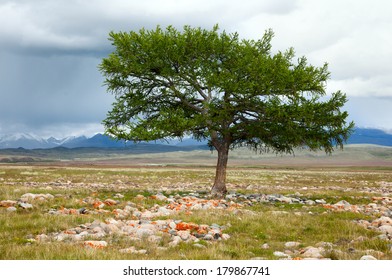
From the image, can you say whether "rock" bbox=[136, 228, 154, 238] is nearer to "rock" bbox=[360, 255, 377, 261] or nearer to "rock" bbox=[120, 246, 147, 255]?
"rock" bbox=[120, 246, 147, 255]

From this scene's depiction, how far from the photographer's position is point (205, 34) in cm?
2623

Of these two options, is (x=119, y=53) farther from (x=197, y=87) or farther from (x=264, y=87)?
(x=264, y=87)

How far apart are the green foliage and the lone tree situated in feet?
0.19

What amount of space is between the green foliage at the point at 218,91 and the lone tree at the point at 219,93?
59mm

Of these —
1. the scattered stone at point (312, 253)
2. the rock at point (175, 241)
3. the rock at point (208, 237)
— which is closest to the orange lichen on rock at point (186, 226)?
the rock at point (208, 237)

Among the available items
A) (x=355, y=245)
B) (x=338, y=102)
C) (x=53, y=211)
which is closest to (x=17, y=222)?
(x=53, y=211)

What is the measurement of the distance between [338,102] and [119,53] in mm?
14487

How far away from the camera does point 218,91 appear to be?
84.3 feet

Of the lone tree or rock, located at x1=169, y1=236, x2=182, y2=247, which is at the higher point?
the lone tree

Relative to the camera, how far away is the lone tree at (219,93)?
24094 millimetres

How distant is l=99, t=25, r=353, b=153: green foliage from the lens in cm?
2409

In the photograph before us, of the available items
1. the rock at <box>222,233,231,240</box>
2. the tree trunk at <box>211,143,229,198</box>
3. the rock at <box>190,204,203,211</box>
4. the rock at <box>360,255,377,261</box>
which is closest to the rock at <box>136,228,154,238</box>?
the rock at <box>222,233,231,240</box>

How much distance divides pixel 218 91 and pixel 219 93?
454mm
